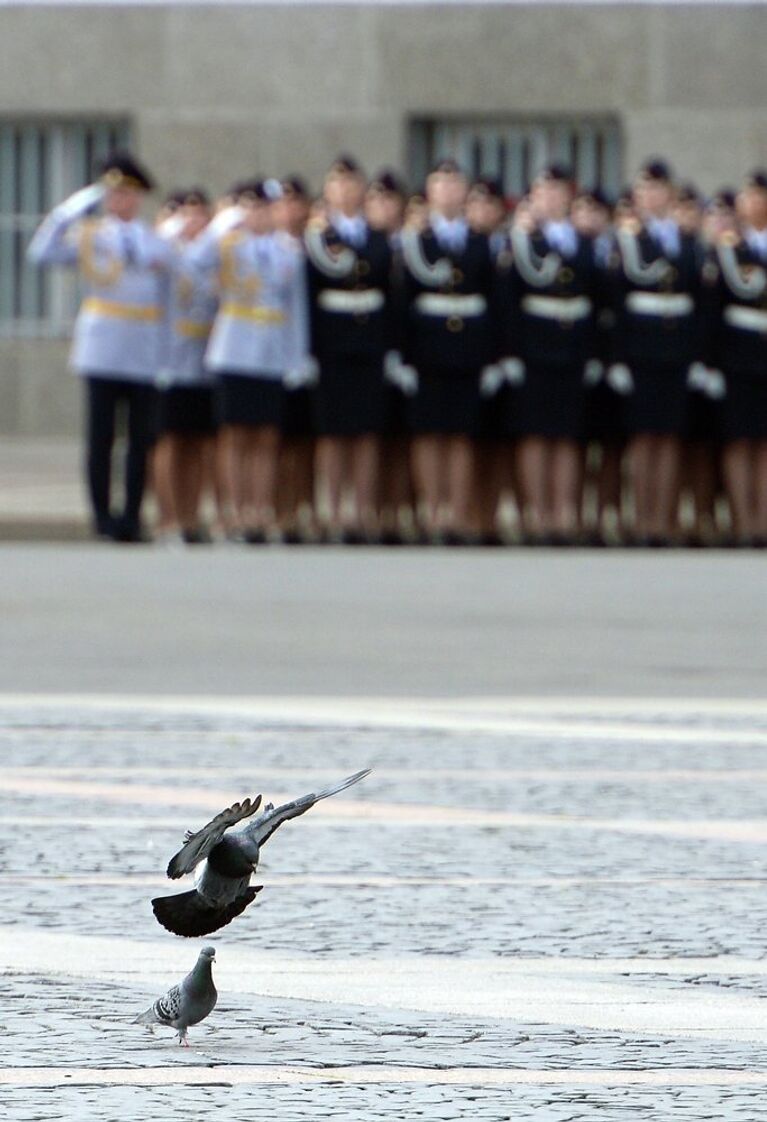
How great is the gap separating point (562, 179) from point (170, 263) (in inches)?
84.1

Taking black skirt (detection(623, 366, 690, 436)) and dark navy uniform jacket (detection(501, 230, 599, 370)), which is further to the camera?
black skirt (detection(623, 366, 690, 436))

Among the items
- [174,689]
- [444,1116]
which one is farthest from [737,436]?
[444,1116]

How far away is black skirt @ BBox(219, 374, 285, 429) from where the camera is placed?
18.0 metres

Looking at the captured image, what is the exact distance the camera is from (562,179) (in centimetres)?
1792

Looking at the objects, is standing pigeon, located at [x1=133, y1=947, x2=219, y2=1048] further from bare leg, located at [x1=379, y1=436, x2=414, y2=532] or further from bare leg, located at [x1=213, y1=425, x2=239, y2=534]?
bare leg, located at [x1=379, y1=436, x2=414, y2=532]

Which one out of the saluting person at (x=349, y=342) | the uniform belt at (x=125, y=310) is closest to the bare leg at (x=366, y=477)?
the saluting person at (x=349, y=342)

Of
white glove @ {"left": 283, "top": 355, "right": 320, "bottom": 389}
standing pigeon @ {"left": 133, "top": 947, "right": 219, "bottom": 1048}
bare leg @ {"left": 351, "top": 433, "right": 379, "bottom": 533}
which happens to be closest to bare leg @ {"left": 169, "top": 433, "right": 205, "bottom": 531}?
white glove @ {"left": 283, "top": 355, "right": 320, "bottom": 389}

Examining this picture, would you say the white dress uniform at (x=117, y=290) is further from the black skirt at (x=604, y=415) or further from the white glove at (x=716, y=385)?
the white glove at (x=716, y=385)

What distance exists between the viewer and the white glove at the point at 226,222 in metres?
17.9

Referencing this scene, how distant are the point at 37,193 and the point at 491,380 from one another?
1304 centimetres

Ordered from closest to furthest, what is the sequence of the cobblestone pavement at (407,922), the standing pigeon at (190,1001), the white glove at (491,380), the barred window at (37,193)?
the cobblestone pavement at (407,922) < the standing pigeon at (190,1001) < the white glove at (491,380) < the barred window at (37,193)

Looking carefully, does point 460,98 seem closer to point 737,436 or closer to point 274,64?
point 274,64

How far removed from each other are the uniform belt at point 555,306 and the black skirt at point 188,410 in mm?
1795

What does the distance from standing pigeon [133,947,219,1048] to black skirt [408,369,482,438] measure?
43.2ft
